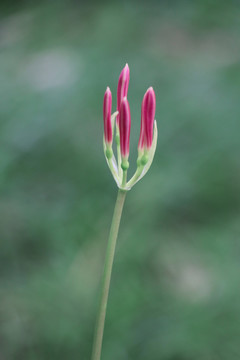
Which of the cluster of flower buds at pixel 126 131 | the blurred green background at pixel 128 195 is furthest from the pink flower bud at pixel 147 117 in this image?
the blurred green background at pixel 128 195

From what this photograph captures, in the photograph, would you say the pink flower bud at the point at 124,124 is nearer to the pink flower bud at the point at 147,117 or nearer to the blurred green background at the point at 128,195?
the pink flower bud at the point at 147,117

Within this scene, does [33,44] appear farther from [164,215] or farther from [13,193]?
[164,215]

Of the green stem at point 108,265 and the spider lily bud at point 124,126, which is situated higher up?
the spider lily bud at point 124,126

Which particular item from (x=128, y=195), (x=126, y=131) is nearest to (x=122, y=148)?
(x=126, y=131)

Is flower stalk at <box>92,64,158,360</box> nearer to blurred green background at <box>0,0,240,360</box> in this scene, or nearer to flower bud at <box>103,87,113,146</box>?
flower bud at <box>103,87,113,146</box>

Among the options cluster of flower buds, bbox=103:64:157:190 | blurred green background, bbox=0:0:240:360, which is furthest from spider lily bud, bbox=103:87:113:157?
blurred green background, bbox=0:0:240:360

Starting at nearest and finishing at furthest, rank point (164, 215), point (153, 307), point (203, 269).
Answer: point (153, 307)
point (203, 269)
point (164, 215)

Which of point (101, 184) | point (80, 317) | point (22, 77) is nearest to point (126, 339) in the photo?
point (80, 317)
